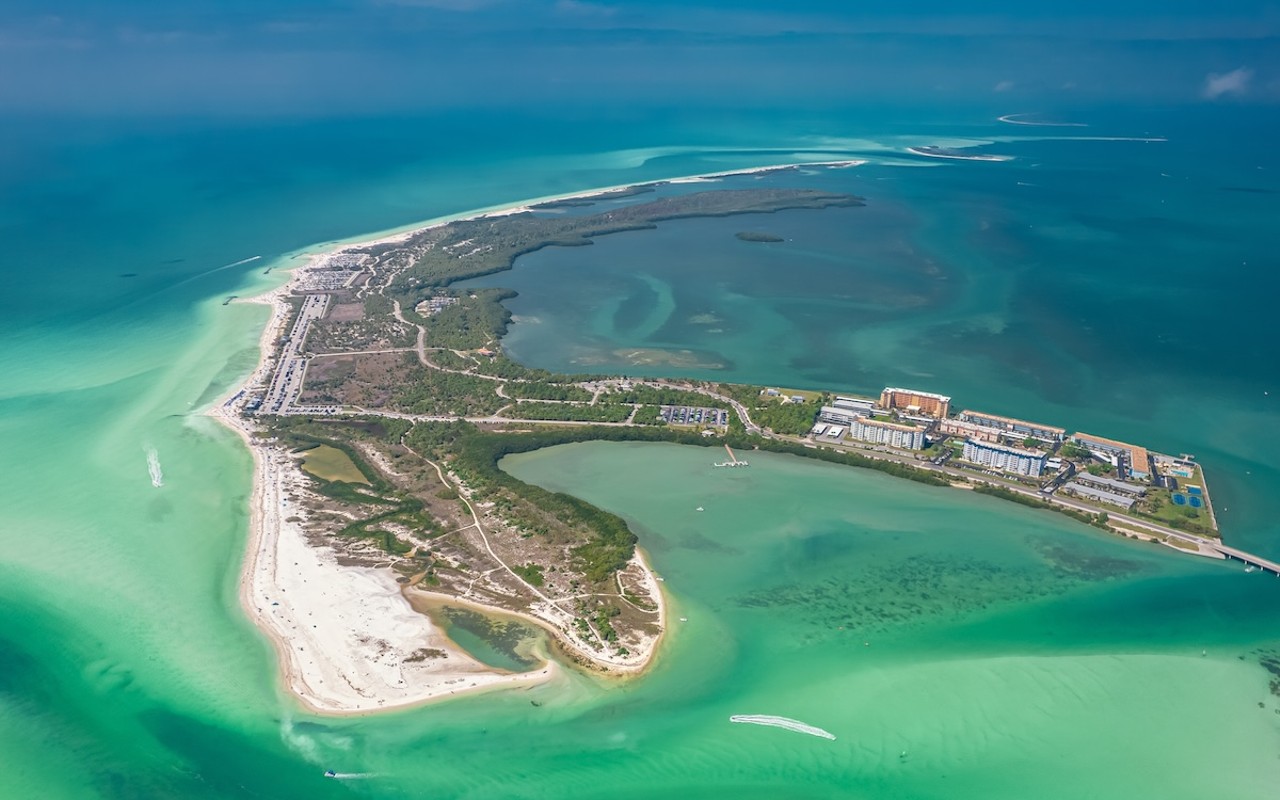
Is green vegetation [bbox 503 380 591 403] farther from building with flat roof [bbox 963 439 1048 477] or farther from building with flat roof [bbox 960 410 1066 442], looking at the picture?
building with flat roof [bbox 960 410 1066 442]

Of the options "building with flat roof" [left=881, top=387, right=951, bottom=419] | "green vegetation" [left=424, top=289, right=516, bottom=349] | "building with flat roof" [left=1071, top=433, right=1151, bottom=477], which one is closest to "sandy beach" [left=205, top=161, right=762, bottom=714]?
"building with flat roof" [left=881, top=387, right=951, bottom=419]

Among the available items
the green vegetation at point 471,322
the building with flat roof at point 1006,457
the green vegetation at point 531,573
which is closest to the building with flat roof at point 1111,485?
the building with flat roof at point 1006,457

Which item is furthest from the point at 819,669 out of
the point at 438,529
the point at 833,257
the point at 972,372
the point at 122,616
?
the point at 833,257

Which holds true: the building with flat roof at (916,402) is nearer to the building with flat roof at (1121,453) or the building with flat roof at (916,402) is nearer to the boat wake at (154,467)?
the building with flat roof at (1121,453)

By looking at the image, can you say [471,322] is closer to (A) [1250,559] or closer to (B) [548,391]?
(B) [548,391]

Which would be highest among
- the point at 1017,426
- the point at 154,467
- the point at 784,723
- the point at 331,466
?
the point at 154,467

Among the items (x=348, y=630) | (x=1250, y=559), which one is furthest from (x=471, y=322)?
(x=1250, y=559)

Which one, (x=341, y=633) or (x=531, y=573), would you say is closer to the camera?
(x=341, y=633)
